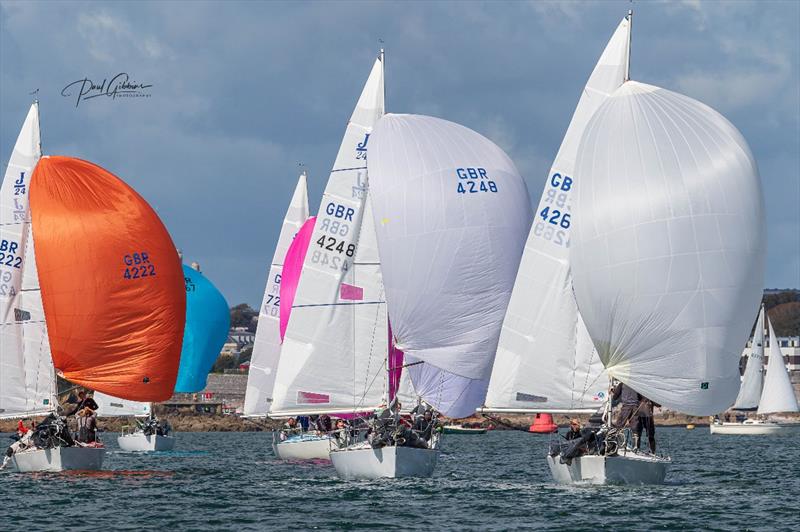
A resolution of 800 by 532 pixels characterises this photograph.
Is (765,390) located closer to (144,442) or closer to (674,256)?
(144,442)

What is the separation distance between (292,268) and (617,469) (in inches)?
926

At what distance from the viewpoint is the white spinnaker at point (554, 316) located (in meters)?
33.6

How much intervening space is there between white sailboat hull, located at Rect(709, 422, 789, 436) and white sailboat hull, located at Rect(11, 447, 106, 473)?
189 feet

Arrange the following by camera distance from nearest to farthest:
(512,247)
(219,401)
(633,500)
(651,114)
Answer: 1. (633,500)
2. (651,114)
3. (512,247)
4. (219,401)

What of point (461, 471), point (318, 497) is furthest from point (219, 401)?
point (318, 497)

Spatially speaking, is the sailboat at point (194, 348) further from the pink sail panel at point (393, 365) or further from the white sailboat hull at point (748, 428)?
the white sailboat hull at point (748, 428)

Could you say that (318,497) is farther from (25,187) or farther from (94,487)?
(25,187)

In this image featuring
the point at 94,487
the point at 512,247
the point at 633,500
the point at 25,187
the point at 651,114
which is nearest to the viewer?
the point at 633,500

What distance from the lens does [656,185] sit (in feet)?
101

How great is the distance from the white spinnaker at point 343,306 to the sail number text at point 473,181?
472 cm

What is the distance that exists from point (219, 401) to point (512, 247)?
83087 millimetres

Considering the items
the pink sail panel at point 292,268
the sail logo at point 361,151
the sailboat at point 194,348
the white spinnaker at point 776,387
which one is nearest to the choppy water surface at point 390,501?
the sail logo at point 361,151

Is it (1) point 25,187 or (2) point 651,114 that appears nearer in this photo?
(2) point 651,114

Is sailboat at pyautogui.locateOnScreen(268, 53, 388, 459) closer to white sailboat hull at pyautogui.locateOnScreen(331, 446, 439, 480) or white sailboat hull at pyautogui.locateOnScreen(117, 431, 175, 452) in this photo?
white sailboat hull at pyautogui.locateOnScreen(331, 446, 439, 480)
